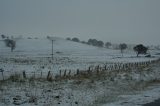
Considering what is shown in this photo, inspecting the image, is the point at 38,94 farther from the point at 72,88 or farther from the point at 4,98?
the point at 72,88

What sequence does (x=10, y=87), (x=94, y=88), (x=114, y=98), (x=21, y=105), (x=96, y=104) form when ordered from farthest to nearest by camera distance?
(x=94, y=88) → (x=10, y=87) → (x=114, y=98) → (x=96, y=104) → (x=21, y=105)

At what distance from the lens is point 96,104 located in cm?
1405

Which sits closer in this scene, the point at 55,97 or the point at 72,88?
the point at 55,97

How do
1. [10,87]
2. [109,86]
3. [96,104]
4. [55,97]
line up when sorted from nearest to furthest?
[96,104] < [55,97] < [10,87] < [109,86]

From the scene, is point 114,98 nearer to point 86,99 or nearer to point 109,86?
point 86,99

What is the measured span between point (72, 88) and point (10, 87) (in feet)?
11.9

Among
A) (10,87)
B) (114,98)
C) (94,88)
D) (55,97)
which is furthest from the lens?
(94,88)

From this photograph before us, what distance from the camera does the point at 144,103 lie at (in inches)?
570

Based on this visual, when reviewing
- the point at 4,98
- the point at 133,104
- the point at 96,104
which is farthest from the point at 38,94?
the point at 133,104

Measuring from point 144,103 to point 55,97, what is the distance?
168 inches

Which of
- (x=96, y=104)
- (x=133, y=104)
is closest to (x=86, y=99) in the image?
(x=96, y=104)

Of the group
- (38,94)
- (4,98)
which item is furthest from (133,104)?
(4,98)

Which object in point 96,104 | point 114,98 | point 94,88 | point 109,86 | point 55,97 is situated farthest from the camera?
point 109,86

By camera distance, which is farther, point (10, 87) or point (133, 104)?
point (10, 87)
